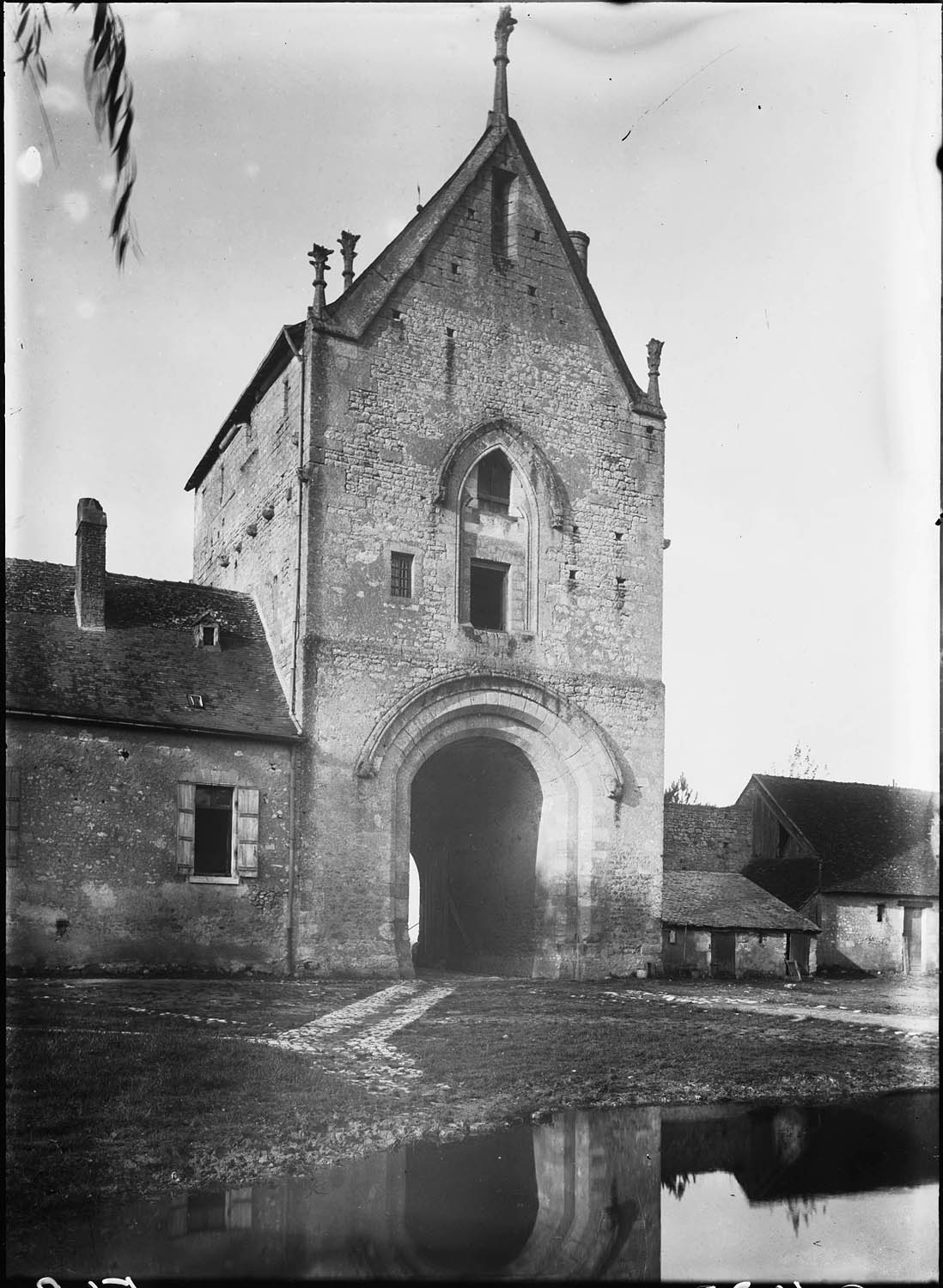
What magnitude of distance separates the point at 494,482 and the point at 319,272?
516 cm

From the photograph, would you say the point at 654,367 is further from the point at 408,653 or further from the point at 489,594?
the point at 408,653

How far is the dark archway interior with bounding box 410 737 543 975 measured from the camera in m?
23.5

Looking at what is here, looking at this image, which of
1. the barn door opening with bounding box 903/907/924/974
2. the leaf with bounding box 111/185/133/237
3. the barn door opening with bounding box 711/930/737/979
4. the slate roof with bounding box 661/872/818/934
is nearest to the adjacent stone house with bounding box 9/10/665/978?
the slate roof with bounding box 661/872/818/934

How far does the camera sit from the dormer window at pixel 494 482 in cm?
2339

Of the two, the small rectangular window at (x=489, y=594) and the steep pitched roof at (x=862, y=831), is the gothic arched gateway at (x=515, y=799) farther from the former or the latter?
the steep pitched roof at (x=862, y=831)

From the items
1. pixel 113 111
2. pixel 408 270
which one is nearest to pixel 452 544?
pixel 408 270

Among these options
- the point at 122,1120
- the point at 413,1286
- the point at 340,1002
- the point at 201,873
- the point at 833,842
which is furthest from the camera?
the point at 833,842

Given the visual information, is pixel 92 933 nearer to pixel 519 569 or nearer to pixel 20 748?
pixel 20 748

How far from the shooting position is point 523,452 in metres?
23.5

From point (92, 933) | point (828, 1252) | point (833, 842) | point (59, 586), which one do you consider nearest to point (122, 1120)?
point (828, 1252)

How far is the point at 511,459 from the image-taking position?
23.5m

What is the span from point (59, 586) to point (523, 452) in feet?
30.2

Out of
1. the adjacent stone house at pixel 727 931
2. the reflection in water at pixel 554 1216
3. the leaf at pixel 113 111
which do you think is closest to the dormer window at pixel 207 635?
the adjacent stone house at pixel 727 931

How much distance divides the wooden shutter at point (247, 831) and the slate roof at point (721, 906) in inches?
385
